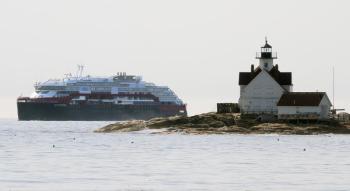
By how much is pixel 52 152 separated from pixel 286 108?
4472 cm

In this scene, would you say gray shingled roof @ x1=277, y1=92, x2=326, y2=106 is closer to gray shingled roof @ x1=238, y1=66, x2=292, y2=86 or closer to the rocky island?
the rocky island

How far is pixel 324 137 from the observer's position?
110m

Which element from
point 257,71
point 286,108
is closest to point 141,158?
point 286,108

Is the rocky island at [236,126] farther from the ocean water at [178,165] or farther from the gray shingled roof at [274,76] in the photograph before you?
the ocean water at [178,165]

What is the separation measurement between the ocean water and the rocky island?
45.5 ft

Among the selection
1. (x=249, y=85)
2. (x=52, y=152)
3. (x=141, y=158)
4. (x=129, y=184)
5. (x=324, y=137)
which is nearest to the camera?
(x=129, y=184)

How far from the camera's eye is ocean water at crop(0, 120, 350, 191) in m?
54.3

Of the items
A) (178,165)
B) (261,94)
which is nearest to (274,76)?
(261,94)

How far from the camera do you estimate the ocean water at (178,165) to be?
54.3 metres

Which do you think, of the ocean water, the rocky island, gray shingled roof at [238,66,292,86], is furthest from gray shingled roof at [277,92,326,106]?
the ocean water

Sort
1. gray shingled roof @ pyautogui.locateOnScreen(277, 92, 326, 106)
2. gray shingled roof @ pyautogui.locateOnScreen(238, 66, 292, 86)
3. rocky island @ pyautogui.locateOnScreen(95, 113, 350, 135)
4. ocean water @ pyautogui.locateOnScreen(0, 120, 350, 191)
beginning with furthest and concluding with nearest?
gray shingled roof @ pyautogui.locateOnScreen(238, 66, 292, 86) → gray shingled roof @ pyautogui.locateOnScreen(277, 92, 326, 106) → rocky island @ pyautogui.locateOnScreen(95, 113, 350, 135) → ocean water @ pyautogui.locateOnScreen(0, 120, 350, 191)

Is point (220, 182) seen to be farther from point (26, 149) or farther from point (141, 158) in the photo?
point (26, 149)

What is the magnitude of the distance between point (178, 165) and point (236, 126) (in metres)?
50.8

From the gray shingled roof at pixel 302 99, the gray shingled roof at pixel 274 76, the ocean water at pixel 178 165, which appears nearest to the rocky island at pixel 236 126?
the gray shingled roof at pixel 302 99
